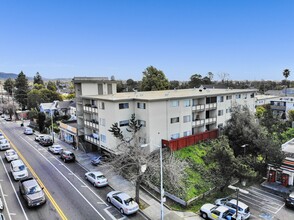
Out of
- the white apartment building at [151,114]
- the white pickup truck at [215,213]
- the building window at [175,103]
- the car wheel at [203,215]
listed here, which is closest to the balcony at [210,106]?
the white apartment building at [151,114]

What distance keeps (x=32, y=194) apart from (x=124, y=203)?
8509 mm

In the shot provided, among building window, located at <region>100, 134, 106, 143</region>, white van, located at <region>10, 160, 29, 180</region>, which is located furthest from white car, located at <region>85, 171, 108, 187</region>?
white van, located at <region>10, 160, 29, 180</region>

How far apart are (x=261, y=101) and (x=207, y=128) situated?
40183 mm

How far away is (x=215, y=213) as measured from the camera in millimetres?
18812

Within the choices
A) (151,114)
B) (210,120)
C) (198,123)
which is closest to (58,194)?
(151,114)

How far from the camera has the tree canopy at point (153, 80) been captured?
64938mm

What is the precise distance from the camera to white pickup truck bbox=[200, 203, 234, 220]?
18.5 meters

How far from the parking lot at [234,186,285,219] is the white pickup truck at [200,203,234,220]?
→ 3.44 metres

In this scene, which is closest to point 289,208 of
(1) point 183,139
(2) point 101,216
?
(1) point 183,139

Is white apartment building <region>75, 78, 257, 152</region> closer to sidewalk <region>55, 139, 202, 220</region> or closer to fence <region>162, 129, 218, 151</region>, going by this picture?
fence <region>162, 129, 218, 151</region>

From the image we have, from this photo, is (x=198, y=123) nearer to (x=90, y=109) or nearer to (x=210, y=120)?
(x=210, y=120)

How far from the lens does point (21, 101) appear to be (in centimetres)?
8762

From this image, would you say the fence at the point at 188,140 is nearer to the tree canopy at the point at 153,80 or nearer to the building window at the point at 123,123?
the building window at the point at 123,123

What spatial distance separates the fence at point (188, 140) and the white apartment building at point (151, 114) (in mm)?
1159
